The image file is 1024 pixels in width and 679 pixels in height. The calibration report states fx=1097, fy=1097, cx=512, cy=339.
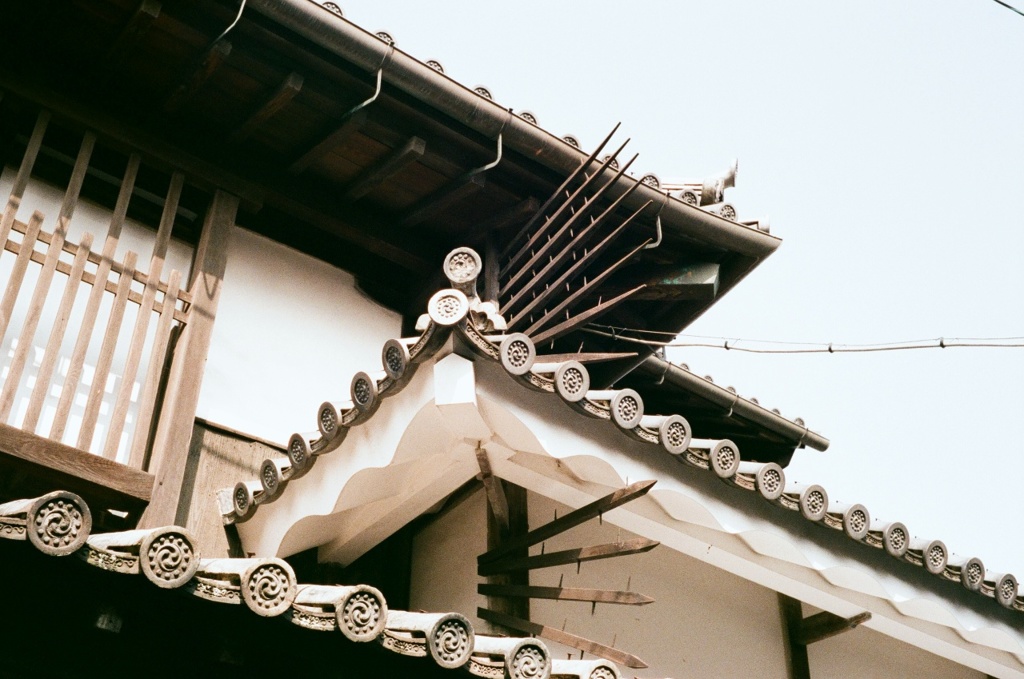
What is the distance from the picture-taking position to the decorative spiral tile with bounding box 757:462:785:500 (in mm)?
6168

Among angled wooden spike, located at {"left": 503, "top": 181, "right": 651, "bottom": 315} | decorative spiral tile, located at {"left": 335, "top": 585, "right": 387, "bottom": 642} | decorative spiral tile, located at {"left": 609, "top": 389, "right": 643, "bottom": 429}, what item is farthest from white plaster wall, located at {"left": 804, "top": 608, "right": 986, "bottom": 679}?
decorative spiral tile, located at {"left": 335, "top": 585, "right": 387, "bottom": 642}

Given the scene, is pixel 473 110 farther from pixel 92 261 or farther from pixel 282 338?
pixel 92 261

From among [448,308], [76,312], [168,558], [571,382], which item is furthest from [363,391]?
[76,312]

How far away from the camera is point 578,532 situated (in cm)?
674

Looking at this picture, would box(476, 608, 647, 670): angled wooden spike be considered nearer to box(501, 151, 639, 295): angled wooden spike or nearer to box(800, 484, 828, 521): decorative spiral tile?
box(800, 484, 828, 521): decorative spiral tile

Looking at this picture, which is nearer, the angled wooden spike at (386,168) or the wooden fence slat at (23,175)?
the wooden fence slat at (23,175)

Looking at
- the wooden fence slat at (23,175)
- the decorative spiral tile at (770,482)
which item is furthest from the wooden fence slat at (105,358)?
the decorative spiral tile at (770,482)

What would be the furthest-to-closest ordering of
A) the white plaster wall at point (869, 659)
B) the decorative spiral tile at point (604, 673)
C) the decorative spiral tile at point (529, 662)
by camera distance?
the white plaster wall at point (869, 659)
the decorative spiral tile at point (604, 673)
the decorative spiral tile at point (529, 662)

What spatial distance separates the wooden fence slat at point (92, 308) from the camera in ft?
18.5

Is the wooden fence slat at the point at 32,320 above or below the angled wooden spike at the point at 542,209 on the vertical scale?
below

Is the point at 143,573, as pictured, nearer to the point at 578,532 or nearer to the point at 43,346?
the point at 43,346

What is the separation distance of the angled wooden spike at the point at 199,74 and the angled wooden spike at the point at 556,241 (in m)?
2.31

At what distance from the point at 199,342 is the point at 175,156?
4.22 feet

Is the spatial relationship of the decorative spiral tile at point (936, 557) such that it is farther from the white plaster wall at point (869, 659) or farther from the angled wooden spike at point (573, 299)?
the angled wooden spike at point (573, 299)
